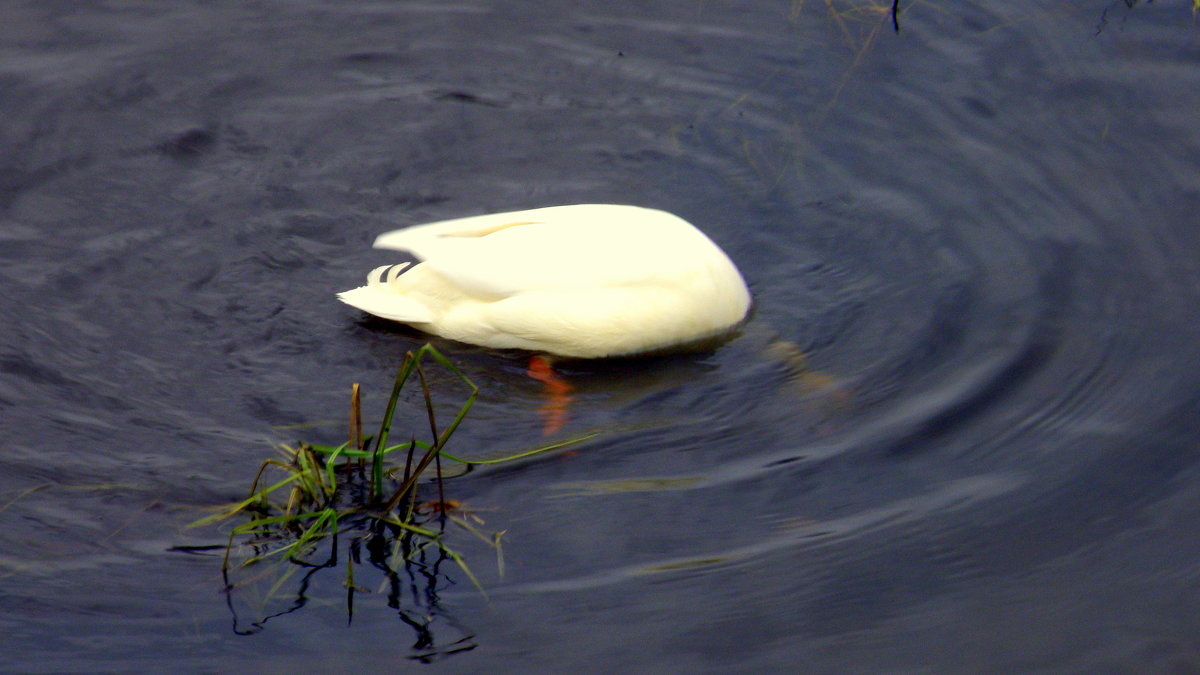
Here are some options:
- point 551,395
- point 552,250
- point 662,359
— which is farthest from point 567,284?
point 662,359

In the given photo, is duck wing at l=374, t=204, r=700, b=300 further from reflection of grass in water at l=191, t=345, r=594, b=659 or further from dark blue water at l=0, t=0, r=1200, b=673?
reflection of grass in water at l=191, t=345, r=594, b=659

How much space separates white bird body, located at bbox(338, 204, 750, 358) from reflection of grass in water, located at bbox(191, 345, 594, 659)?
81 cm

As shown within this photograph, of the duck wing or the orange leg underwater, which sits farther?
the duck wing

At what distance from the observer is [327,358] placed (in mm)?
4738

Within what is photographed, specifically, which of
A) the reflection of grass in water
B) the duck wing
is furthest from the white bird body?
the reflection of grass in water

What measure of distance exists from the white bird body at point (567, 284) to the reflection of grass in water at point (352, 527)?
0.81 metres

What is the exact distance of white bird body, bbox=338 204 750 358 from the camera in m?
4.57

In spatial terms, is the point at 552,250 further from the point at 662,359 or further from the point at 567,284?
the point at 662,359

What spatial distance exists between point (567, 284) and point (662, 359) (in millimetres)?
509

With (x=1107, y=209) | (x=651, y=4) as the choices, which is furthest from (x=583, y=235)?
(x=651, y=4)

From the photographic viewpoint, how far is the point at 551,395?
4609mm

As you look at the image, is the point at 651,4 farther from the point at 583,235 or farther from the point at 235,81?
the point at 583,235

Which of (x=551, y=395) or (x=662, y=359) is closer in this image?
(x=551, y=395)

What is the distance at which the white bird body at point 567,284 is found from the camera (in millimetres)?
4570
